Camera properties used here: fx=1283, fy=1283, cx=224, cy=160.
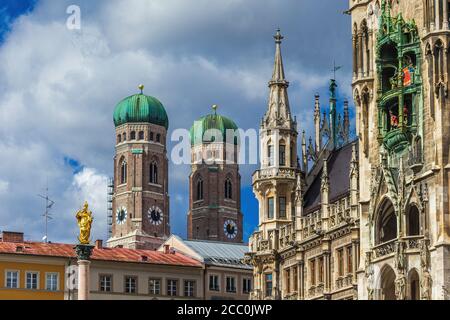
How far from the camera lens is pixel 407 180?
228 ft

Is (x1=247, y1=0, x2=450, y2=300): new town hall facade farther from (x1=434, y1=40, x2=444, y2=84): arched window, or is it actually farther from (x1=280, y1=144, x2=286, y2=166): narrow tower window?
(x1=280, y1=144, x2=286, y2=166): narrow tower window

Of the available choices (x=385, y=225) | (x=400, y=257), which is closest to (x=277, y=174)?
(x=385, y=225)

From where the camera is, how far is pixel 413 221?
2741 inches

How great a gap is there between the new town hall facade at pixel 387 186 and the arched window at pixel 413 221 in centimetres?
8

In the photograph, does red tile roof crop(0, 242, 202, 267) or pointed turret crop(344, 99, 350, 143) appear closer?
pointed turret crop(344, 99, 350, 143)

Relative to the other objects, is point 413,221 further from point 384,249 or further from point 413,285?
point 413,285

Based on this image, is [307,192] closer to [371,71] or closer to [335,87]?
[335,87]

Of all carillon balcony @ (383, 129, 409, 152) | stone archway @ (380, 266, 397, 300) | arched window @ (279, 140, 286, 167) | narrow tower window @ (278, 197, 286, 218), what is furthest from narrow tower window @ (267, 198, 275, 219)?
carillon balcony @ (383, 129, 409, 152)

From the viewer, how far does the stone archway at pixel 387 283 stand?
71.3m

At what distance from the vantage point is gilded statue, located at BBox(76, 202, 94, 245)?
281 feet

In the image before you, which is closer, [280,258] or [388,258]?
[388,258]

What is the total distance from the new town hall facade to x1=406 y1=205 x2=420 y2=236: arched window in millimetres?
81
